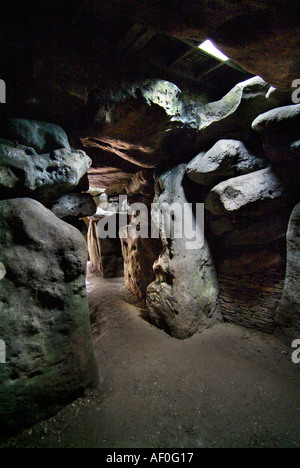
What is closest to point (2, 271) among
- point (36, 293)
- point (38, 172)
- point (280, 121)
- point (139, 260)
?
point (36, 293)

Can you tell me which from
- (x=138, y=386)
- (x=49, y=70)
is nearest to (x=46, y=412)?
(x=138, y=386)

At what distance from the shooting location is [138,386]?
296 centimetres

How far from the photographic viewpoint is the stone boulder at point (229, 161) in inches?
150

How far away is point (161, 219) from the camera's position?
4.59 m

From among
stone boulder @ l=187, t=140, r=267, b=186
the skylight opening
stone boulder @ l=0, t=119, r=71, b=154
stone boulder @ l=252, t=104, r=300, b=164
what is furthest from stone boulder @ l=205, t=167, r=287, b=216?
stone boulder @ l=0, t=119, r=71, b=154

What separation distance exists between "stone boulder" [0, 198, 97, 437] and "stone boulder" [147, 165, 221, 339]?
67.3 inches

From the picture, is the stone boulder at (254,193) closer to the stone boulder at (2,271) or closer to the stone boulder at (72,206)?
the stone boulder at (72,206)

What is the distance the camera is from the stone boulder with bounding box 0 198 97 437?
89.2 inches

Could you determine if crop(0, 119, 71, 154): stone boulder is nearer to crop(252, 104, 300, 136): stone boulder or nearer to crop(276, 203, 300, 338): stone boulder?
crop(252, 104, 300, 136): stone boulder

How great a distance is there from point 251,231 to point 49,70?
3641mm

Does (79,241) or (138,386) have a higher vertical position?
(79,241)

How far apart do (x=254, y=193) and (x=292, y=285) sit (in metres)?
1.50

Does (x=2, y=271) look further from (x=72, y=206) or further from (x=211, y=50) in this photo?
(x=211, y=50)

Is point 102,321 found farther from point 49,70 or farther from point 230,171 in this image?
point 49,70
